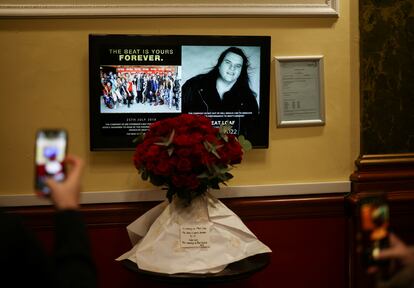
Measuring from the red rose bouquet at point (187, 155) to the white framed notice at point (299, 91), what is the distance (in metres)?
0.48

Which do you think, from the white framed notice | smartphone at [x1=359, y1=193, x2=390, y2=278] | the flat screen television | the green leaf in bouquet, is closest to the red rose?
the green leaf in bouquet

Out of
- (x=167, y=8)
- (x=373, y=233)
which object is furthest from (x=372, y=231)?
(x=167, y=8)

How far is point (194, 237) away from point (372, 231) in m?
1.06

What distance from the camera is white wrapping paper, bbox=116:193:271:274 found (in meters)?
2.11

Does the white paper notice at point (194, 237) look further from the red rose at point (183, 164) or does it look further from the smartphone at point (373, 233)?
the smartphone at point (373, 233)

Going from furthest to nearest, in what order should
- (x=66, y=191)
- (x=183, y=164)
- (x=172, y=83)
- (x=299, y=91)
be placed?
(x=299, y=91)
(x=172, y=83)
(x=183, y=164)
(x=66, y=191)

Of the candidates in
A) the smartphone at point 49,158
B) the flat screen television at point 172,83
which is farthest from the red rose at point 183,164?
the smartphone at point 49,158

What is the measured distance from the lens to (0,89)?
2467mm

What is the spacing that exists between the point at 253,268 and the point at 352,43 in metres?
1.31

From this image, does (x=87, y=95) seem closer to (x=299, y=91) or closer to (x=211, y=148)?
(x=211, y=148)

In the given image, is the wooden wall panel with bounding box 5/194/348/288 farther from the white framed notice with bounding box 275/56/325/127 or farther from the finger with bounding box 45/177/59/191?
the finger with bounding box 45/177/59/191

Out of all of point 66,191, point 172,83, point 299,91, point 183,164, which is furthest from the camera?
point 299,91

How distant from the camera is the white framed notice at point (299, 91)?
2619 millimetres

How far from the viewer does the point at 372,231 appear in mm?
1221
